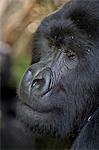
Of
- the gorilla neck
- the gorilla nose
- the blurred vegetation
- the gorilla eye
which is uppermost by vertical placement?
the blurred vegetation

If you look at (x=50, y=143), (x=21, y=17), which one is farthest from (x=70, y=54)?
(x=50, y=143)

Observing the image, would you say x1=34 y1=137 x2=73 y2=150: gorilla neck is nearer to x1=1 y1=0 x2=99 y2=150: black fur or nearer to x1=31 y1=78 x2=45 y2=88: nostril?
x1=1 y1=0 x2=99 y2=150: black fur

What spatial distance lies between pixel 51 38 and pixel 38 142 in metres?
1.39

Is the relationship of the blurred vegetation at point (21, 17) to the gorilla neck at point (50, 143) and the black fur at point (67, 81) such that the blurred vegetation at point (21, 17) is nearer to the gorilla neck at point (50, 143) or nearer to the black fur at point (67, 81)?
the black fur at point (67, 81)

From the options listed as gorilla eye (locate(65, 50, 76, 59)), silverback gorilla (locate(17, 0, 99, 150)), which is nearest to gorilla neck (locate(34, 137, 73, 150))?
silverback gorilla (locate(17, 0, 99, 150))

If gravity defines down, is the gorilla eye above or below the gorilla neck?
above

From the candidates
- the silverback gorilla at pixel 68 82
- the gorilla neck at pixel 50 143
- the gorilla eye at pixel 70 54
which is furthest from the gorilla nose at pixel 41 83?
the gorilla neck at pixel 50 143

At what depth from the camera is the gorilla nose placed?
3.65 m

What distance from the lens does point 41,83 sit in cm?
366

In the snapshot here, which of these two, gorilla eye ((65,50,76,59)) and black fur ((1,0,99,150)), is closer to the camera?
black fur ((1,0,99,150))

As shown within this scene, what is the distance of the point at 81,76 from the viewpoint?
3734 mm

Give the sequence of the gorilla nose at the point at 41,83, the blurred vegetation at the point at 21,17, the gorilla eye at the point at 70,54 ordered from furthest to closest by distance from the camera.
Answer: the blurred vegetation at the point at 21,17
the gorilla eye at the point at 70,54
the gorilla nose at the point at 41,83

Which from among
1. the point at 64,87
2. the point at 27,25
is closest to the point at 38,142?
the point at 27,25

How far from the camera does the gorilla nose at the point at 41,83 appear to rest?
365 centimetres
